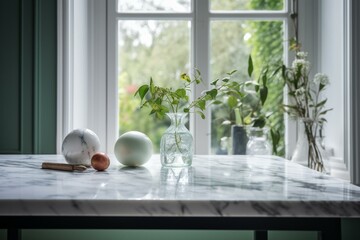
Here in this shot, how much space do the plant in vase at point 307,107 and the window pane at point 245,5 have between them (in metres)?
0.31

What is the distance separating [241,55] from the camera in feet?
8.27

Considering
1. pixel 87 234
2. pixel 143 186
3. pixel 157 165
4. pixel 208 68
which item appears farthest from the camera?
pixel 208 68

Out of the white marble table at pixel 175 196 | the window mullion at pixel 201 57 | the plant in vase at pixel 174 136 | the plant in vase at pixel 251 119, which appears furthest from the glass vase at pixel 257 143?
the white marble table at pixel 175 196

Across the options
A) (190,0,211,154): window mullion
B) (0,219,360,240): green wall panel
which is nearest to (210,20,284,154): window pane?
(190,0,211,154): window mullion

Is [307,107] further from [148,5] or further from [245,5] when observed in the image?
[148,5]

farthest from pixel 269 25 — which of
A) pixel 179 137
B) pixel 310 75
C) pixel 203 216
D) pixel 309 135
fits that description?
pixel 203 216

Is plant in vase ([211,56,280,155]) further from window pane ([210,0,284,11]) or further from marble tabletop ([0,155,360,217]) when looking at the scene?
marble tabletop ([0,155,360,217])

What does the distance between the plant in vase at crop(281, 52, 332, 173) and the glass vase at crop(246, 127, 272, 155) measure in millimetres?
153

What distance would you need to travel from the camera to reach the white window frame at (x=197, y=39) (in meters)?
2.41

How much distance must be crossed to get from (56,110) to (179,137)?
30.2 inches

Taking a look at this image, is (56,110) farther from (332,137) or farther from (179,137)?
(332,137)

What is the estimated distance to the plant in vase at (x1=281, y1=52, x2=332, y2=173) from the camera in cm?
214

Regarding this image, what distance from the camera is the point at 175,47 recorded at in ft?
9.66

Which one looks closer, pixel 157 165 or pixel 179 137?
pixel 179 137
